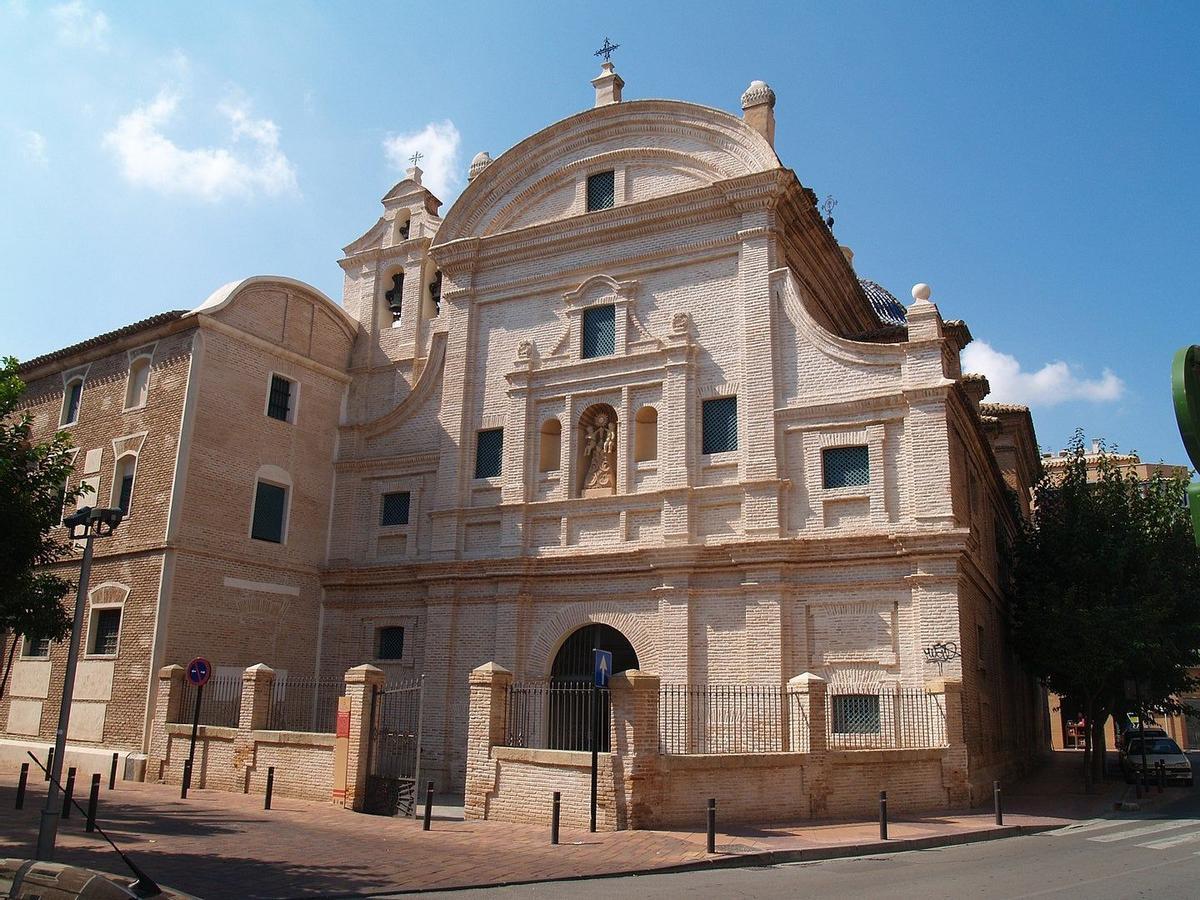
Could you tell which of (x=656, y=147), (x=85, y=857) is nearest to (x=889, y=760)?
(x=85, y=857)

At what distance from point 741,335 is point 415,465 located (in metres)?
8.80

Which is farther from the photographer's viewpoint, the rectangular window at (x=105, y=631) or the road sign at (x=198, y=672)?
the rectangular window at (x=105, y=631)

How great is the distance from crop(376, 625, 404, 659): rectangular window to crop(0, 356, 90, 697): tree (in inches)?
314

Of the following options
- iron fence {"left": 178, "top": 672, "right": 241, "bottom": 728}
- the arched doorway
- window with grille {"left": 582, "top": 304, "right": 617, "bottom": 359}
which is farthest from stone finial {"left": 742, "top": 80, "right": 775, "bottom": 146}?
iron fence {"left": 178, "top": 672, "right": 241, "bottom": 728}

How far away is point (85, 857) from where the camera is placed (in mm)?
11180

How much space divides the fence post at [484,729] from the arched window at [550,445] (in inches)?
293

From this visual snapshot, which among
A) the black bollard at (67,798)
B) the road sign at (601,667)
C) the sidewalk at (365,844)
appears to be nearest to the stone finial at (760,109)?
the road sign at (601,667)

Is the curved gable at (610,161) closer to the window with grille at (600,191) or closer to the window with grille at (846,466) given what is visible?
the window with grille at (600,191)

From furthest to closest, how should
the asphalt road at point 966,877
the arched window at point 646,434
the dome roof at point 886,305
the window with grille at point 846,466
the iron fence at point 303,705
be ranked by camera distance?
the dome roof at point 886,305, the arched window at point 646,434, the iron fence at point 303,705, the window with grille at point 846,466, the asphalt road at point 966,877

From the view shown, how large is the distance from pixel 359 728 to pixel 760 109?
16.5m

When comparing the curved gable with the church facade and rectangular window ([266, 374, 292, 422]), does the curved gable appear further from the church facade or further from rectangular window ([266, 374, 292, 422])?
rectangular window ([266, 374, 292, 422])

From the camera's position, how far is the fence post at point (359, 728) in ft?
54.7

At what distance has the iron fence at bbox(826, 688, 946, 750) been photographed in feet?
57.2

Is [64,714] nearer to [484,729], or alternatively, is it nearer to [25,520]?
[25,520]
